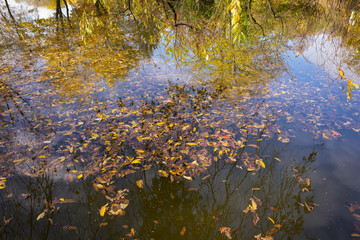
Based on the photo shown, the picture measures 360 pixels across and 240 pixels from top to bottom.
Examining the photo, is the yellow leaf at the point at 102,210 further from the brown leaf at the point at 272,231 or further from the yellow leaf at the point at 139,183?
the brown leaf at the point at 272,231

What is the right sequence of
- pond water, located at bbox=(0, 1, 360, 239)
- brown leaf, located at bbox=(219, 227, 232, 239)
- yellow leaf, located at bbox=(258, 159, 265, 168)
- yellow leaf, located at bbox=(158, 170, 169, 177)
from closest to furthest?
brown leaf, located at bbox=(219, 227, 232, 239) < pond water, located at bbox=(0, 1, 360, 239) < yellow leaf, located at bbox=(158, 170, 169, 177) < yellow leaf, located at bbox=(258, 159, 265, 168)

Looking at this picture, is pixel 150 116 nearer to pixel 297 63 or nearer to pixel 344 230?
pixel 344 230

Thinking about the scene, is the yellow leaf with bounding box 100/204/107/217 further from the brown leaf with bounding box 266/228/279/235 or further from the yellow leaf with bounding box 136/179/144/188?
the brown leaf with bounding box 266/228/279/235

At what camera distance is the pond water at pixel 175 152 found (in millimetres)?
2453

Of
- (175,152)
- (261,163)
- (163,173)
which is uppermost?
(261,163)

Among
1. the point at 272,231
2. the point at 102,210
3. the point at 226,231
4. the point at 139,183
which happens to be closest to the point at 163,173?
the point at 139,183

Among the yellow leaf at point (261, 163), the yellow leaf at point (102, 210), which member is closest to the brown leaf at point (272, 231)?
the yellow leaf at point (261, 163)

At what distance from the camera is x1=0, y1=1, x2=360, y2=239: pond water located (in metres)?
2.45

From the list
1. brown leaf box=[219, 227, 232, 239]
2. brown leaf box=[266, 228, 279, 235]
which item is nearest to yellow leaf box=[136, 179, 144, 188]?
brown leaf box=[219, 227, 232, 239]

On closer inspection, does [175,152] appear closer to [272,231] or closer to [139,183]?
[139,183]

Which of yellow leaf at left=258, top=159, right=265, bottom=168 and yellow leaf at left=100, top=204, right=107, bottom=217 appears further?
yellow leaf at left=258, top=159, right=265, bottom=168

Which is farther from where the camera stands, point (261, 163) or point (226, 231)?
point (261, 163)

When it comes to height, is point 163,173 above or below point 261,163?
below

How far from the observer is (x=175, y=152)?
3445 mm
